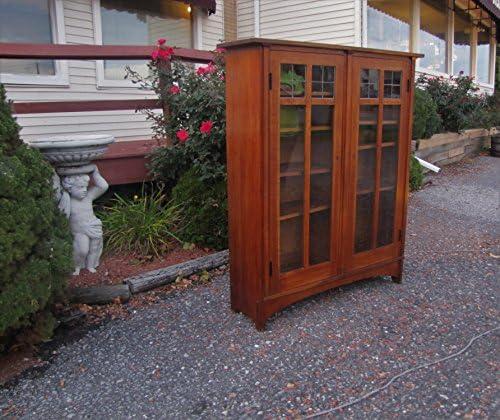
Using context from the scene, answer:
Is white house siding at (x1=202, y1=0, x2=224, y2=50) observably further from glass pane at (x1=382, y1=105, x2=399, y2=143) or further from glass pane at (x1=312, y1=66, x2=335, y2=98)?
glass pane at (x1=312, y1=66, x2=335, y2=98)

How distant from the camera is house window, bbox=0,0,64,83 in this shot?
6.42 metres

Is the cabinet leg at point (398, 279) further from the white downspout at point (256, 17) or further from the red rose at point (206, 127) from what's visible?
the white downspout at point (256, 17)

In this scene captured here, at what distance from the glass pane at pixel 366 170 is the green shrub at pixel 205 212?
128 centimetres

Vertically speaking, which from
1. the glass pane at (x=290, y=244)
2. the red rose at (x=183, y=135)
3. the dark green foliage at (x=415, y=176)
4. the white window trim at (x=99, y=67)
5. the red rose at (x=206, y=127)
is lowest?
the dark green foliage at (x=415, y=176)

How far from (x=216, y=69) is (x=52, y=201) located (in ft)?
7.57

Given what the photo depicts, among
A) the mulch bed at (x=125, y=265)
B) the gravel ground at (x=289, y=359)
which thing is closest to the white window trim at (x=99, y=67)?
the mulch bed at (x=125, y=265)

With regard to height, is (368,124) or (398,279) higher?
(368,124)

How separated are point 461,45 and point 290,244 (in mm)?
13906

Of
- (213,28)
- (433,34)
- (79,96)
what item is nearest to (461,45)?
(433,34)

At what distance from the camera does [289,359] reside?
115 inches

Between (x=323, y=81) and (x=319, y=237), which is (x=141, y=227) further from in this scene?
(x=323, y=81)

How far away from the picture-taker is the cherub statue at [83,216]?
371 centimetres

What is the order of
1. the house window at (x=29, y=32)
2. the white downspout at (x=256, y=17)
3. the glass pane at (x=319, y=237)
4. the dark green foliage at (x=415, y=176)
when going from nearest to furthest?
the glass pane at (x=319, y=237) → the house window at (x=29, y=32) → the dark green foliage at (x=415, y=176) → the white downspout at (x=256, y=17)

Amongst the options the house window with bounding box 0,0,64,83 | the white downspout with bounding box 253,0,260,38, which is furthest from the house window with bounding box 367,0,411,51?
the house window with bounding box 0,0,64,83
